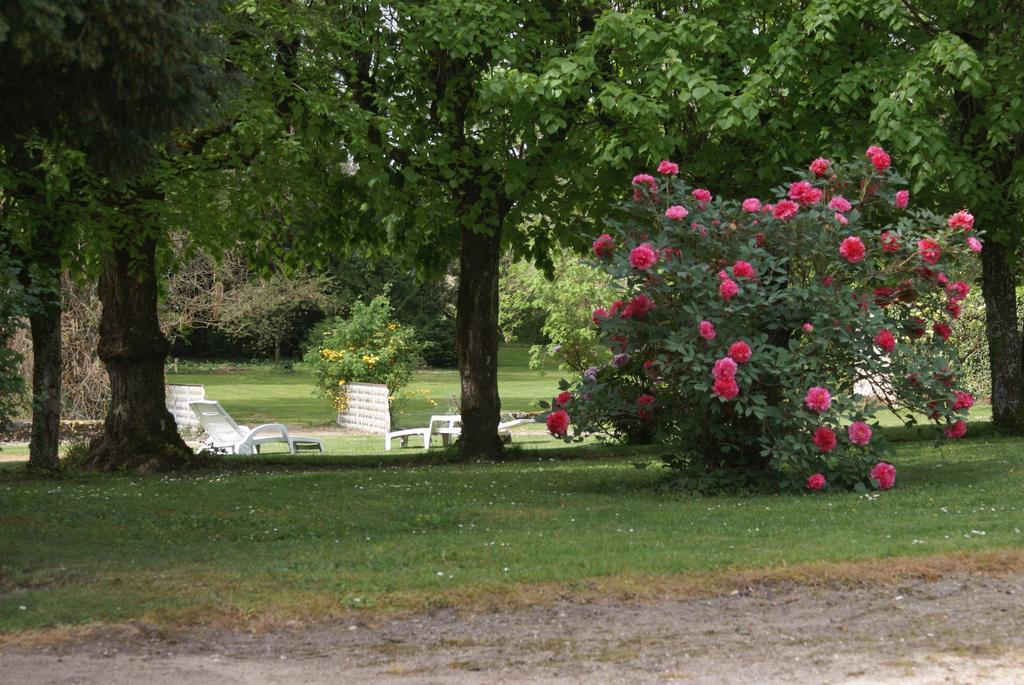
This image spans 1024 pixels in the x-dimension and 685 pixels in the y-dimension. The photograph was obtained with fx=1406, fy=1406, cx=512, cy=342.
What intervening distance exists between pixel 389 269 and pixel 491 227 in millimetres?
35934

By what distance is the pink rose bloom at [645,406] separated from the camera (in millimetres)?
12391

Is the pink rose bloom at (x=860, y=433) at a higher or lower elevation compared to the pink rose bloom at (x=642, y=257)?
lower

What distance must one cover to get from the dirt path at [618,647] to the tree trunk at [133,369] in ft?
34.5

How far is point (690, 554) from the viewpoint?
855 cm

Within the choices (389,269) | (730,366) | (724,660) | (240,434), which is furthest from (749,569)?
(389,269)

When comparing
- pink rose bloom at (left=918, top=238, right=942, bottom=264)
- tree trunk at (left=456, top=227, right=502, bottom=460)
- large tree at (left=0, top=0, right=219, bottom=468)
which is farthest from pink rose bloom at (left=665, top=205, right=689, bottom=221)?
tree trunk at (left=456, top=227, right=502, bottom=460)

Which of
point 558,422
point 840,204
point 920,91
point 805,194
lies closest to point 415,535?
point 558,422

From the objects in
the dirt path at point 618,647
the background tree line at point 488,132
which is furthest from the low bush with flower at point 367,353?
the dirt path at point 618,647

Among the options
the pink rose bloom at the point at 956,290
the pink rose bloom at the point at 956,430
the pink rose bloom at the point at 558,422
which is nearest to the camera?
the pink rose bloom at the point at 956,290

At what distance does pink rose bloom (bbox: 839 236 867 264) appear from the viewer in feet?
37.9

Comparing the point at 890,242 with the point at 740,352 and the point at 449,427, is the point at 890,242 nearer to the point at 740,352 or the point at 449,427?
the point at 740,352

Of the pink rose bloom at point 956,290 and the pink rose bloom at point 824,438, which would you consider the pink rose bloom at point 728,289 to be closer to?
the pink rose bloom at point 824,438

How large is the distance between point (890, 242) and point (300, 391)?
1378 inches

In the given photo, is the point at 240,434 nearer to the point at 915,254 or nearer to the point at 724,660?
the point at 915,254
